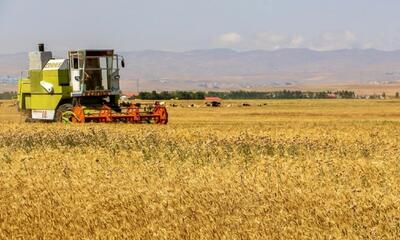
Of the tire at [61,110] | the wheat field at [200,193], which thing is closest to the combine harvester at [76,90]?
the tire at [61,110]

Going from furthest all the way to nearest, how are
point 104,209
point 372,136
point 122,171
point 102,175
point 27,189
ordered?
→ 1. point 372,136
2. point 122,171
3. point 102,175
4. point 27,189
5. point 104,209

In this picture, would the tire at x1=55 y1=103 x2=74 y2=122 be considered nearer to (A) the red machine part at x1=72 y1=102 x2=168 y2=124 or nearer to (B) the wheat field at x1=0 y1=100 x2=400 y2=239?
(A) the red machine part at x1=72 y1=102 x2=168 y2=124

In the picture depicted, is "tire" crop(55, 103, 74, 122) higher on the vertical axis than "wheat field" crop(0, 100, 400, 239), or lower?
higher

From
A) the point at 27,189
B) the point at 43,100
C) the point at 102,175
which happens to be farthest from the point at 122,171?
the point at 43,100

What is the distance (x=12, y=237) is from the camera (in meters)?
8.52

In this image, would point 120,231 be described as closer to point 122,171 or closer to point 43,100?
point 122,171

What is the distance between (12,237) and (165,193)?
2.29m

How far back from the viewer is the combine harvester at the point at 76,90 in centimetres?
2997

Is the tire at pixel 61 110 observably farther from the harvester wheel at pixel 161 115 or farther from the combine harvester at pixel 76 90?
the harvester wheel at pixel 161 115

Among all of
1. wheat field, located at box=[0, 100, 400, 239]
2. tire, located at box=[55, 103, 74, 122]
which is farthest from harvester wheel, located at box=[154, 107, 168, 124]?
wheat field, located at box=[0, 100, 400, 239]

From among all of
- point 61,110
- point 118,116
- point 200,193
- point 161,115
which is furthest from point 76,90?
point 200,193

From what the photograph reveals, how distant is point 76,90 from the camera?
30.5 m

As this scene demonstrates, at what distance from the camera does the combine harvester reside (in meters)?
30.0

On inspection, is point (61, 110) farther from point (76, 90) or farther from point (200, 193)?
point (200, 193)
